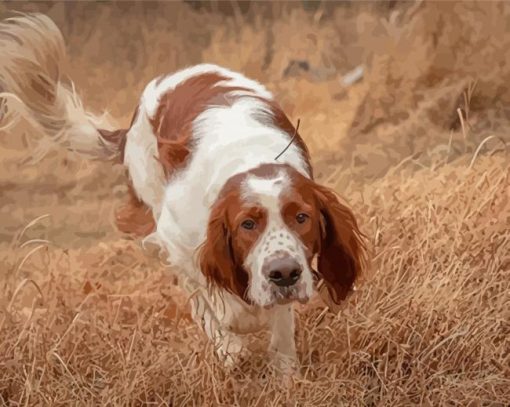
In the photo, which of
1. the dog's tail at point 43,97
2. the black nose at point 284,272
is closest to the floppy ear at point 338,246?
the black nose at point 284,272

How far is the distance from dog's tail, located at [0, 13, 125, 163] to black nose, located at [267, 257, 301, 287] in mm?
514

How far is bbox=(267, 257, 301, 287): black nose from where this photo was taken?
78.4 inches

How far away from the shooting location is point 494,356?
7.27 feet

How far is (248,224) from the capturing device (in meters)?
2.04

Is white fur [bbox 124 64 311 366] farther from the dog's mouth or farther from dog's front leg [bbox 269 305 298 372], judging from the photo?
the dog's mouth

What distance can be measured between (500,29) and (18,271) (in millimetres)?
1075

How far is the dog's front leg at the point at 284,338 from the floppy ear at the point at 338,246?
0.09m

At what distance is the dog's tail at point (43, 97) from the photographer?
2338 millimetres

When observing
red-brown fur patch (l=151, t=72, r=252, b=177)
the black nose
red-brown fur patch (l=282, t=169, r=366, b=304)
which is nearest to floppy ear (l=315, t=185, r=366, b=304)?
red-brown fur patch (l=282, t=169, r=366, b=304)

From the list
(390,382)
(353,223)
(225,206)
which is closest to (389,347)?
(390,382)

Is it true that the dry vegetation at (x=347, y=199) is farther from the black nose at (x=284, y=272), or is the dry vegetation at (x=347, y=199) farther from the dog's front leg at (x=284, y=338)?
the black nose at (x=284, y=272)

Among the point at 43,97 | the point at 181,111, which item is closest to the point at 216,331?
the point at 181,111

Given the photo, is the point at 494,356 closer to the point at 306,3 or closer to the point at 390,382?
the point at 390,382

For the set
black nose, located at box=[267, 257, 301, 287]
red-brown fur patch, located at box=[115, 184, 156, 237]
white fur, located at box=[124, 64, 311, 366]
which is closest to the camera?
black nose, located at box=[267, 257, 301, 287]
